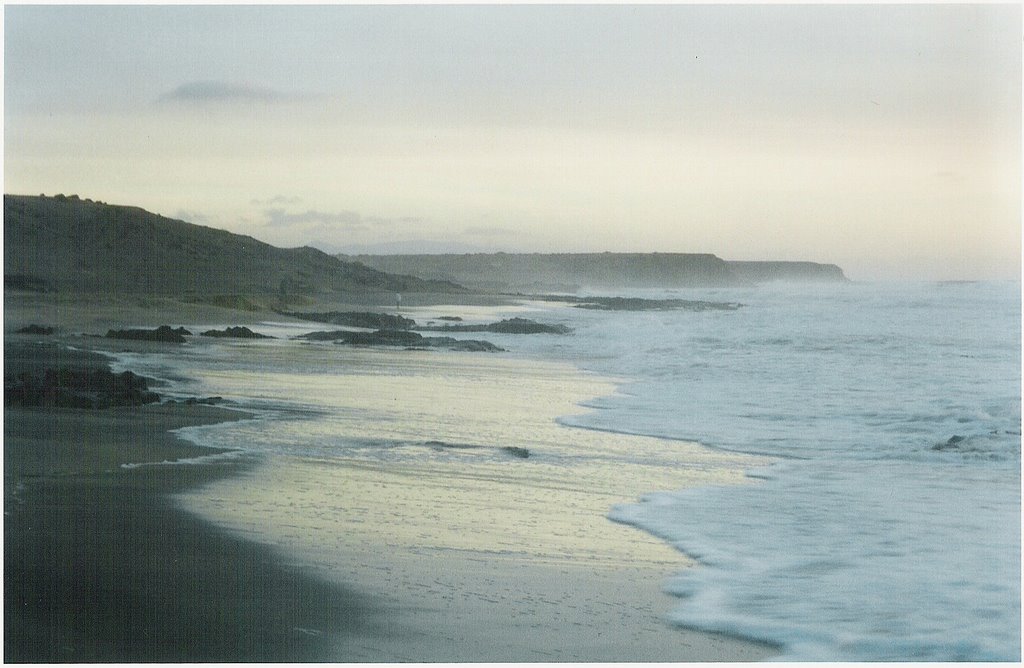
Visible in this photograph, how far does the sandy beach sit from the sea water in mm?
356

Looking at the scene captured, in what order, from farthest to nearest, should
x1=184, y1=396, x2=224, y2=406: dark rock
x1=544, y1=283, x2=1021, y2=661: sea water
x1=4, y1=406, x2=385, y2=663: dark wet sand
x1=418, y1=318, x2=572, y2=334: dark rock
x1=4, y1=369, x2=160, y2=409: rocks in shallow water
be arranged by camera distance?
x1=418, y1=318, x2=572, y2=334: dark rock < x1=184, y1=396, x2=224, y2=406: dark rock < x1=4, y1=369, x2=160, y2=409: rocks in shallow water < x1=544, y1=283, x2=1021, y2=661: sea water < x1=4, y1=406, x2=385, y2=663: dark wet sand

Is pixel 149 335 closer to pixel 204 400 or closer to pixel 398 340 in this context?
pixel 398 340

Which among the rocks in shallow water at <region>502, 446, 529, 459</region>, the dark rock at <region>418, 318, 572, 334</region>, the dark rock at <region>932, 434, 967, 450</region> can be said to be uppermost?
the dark rock at <region>418, 318, 572, 334</region>

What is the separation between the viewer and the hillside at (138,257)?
9.34 meters

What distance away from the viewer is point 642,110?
26.9ft

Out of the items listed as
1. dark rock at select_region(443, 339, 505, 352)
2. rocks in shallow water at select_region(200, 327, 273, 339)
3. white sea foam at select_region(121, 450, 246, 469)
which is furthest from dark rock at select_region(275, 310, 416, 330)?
white sea foam at select_region(121, 450, 246, 469)

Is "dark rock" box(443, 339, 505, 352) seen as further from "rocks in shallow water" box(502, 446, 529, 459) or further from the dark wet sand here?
the dark wet sand

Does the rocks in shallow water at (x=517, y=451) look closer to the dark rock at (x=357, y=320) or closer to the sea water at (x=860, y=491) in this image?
the sea water at (x=860, y=491)

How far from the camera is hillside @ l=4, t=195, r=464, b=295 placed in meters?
9.34

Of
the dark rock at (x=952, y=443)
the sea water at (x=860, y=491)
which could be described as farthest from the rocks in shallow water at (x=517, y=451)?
the dark rock at (x=952, y=443)

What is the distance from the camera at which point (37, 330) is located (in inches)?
435

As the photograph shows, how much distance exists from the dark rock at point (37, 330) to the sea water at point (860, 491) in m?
5.75

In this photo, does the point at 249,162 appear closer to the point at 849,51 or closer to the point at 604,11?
the point at 604,11

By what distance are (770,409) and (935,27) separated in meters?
4.29
